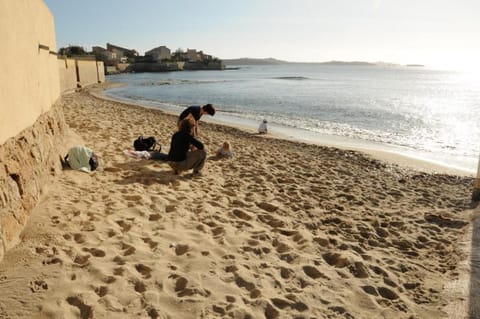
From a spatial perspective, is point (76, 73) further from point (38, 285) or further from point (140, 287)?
point (140, 287)

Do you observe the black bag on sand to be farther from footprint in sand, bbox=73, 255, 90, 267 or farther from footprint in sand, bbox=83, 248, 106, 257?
footprint in sand, bbox=73, 255, 90, 267

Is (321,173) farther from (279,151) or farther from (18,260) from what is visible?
(18,260)

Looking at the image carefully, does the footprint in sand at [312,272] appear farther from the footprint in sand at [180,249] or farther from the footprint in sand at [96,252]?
the footprint in sand at [96,252]

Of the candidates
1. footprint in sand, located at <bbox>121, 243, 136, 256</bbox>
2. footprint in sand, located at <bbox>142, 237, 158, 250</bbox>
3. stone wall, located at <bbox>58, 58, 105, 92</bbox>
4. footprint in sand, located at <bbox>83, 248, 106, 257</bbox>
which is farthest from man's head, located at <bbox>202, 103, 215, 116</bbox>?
stone wall, located at <bbox>58, 58, 105, 92</bbox>

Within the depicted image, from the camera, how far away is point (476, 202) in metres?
5.45

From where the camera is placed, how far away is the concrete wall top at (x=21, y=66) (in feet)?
9.59

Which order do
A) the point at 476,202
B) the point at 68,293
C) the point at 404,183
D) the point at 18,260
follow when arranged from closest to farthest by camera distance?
the point at 68,293, the point at 18,260, the point at 476,202, the point at 404,183

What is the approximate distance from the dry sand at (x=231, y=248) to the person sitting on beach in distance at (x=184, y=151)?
21 cm

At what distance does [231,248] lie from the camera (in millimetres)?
3447

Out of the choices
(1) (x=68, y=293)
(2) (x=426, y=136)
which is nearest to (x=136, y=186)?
(1) (x=68, y=293)

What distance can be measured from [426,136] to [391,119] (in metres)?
5.08

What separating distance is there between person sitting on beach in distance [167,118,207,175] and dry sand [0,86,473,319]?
21 cm

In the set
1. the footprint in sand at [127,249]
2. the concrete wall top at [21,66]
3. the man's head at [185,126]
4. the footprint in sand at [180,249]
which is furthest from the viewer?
the man's head at [185,126]

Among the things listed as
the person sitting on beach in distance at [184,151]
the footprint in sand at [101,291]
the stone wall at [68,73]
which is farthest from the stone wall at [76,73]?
the footprint in sand at [101,291]
